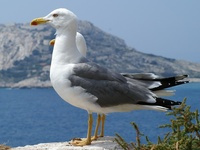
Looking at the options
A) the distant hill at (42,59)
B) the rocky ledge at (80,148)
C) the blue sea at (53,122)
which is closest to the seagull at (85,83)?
the rocky ledge at (80,148)

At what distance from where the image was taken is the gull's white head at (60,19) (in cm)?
688

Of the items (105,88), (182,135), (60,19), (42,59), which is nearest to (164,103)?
(105,88)

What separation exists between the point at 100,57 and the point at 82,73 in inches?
5998

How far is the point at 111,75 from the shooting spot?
6.80 metres

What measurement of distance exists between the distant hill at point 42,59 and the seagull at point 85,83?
140729 millimetres

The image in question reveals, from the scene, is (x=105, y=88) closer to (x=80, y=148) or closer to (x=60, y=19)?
(x=80, y=148)

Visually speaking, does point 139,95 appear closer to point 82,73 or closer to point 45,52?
point 82,73

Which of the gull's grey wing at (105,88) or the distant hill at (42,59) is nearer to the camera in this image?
the gull's grey wing at (105,88)

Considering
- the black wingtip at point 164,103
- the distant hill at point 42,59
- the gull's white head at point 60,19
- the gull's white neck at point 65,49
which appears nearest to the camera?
the black wingtip at point 164,103

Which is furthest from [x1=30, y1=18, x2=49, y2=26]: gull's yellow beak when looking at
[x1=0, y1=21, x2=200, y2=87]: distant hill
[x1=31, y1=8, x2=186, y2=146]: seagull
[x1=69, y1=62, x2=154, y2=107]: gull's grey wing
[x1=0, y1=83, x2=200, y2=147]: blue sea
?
[x1=0, y1=21, x2=200, y2=87]: distant hill

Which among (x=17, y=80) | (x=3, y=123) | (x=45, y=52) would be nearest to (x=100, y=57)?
(x=45, y=52)

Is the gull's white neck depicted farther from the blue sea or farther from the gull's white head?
the blue sea

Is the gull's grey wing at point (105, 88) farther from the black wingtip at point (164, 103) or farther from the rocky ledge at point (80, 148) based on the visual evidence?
the rocky ledge at point (80, 148)

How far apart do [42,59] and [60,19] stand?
152 meters
